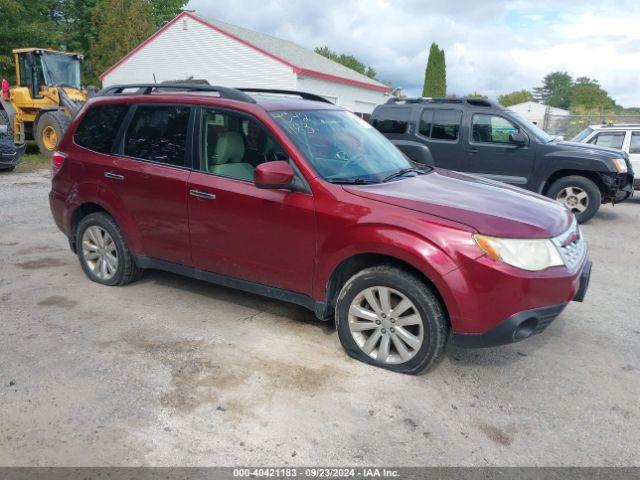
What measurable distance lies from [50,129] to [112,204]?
1206 cm

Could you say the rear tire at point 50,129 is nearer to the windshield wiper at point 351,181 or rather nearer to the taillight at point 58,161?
the taillight at point 58,161

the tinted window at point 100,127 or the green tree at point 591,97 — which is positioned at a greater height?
the green tree at point 591,97

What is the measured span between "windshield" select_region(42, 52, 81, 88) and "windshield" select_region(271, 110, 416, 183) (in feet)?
47.7

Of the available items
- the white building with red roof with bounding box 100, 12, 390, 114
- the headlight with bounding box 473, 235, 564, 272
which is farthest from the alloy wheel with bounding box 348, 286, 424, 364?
the white building with red roof with bounding box 100, 12, 390, 114

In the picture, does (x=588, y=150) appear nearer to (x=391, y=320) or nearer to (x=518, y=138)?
(x=518, y=138)

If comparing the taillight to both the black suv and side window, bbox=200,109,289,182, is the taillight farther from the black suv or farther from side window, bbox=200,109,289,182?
the black suv

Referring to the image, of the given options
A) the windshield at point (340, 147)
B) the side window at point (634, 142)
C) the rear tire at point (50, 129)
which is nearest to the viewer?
the windshield at point (340, 147)

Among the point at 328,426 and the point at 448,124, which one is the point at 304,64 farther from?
the point at 328,426

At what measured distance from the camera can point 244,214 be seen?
3959mm

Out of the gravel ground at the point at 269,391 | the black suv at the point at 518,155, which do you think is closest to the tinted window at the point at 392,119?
the black suv at the point at 518,155

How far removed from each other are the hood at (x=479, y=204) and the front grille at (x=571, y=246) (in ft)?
0.15

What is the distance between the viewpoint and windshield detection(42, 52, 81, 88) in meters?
15.9

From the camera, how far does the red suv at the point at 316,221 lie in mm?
3248

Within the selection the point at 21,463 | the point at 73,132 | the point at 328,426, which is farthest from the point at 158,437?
the point at 73,132
